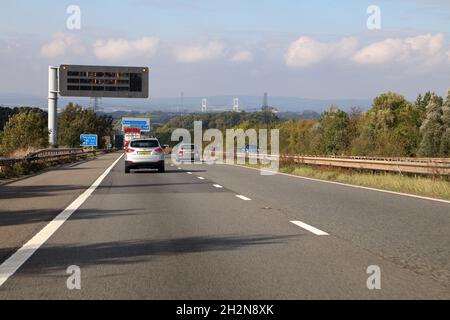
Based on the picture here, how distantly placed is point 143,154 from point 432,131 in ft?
239

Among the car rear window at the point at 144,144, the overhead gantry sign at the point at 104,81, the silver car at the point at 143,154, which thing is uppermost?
the overhead gantry sign at the point at 104,81

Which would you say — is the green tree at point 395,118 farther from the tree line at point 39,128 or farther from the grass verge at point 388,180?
the grass verge at point 388,180

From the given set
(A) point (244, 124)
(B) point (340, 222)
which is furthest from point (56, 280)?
(A) point (244, 124)

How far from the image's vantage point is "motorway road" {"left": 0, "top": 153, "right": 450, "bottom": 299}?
6.84m

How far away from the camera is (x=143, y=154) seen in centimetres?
3169

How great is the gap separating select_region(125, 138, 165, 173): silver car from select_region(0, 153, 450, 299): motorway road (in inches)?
561

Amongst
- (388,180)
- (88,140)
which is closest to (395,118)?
(88,140)

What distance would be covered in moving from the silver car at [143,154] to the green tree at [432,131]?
6723cm

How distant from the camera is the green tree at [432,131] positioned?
9433 cm

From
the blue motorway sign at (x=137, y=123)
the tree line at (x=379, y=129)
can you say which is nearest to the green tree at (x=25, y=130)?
the tree line at (x=379, y=129)

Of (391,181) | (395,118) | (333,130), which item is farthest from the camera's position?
(333,130)

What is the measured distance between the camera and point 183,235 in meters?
10.7

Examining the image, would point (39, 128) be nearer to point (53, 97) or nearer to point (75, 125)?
point (53, 97)

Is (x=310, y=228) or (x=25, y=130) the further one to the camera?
(x=25, y=130)
